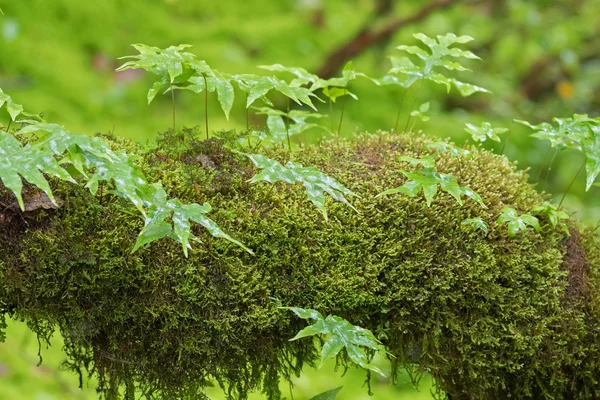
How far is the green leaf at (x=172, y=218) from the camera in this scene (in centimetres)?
158

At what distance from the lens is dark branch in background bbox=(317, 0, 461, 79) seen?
19.7 ft

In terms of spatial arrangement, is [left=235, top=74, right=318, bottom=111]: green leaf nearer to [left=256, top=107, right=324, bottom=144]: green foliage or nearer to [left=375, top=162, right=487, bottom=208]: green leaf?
[left=256, top=107, right=324, bottom=144]: green foliage

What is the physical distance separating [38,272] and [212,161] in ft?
2.04

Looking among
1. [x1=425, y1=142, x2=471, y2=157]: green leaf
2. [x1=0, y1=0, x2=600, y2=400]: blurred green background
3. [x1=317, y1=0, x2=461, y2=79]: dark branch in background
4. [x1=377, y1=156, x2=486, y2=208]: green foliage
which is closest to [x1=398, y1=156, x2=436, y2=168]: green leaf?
[x1=377, y1=156, x2=486, y2=208]: green foliage

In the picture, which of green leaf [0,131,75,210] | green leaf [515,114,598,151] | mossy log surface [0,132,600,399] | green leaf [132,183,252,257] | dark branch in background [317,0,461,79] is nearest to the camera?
green leaf [0,131,75,210]

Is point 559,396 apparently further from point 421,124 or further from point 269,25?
point 269,25

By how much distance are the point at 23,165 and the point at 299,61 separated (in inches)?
189

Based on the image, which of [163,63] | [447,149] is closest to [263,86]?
[163,63]

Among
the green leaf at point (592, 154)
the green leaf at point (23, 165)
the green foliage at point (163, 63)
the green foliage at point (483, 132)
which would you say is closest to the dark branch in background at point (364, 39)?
the green foliage at point (483, 132)

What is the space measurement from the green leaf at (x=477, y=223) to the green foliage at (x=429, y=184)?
0.05 meters

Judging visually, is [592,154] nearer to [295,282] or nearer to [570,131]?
[570,131]

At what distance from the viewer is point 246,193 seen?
1.89 meters

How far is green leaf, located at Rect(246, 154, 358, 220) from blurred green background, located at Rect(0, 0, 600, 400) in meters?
2.26

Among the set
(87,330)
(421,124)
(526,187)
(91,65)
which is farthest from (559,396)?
(91,65)
